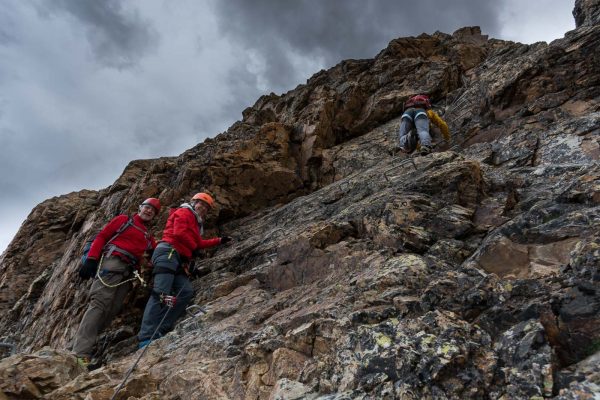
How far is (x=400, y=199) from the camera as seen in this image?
8203mm

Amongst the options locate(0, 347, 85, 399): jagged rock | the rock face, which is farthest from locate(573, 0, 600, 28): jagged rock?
locate(0, 347, 85, 399): jagged rock

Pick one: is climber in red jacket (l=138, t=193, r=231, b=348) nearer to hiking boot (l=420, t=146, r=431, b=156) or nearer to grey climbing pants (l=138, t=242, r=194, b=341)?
grey climbing pants (l=138, t=242, r=194, b=341)

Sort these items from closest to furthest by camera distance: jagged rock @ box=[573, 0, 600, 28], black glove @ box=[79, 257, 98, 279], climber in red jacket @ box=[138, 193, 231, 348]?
1. climber in red jacket @ box=[138, 193, 231, 348]
2. black glove @ box=[79, 257, 98, 279]
3. jagged rock @ box=[573, 0, 600, 28]

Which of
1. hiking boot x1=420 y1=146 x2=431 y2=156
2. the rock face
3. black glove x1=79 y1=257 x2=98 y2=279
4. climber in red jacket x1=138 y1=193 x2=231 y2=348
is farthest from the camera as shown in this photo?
hiking boot x1=420 y1=146 x2=431 y2=156

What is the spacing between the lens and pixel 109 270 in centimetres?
980

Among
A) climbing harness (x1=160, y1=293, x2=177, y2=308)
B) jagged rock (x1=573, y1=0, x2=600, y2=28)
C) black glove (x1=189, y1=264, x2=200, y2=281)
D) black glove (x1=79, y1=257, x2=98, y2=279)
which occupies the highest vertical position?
jagged rock (x1=573, y1=0, x2=600, y2=28)

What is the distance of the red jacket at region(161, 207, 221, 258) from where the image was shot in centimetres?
977

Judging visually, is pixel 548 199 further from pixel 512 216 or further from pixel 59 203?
pixel 59 203

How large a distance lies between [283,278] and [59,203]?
14.9 metres

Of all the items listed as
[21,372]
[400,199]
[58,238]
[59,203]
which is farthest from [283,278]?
[59,203]

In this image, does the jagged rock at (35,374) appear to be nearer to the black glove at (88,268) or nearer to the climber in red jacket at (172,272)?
the climber in red jacket at (172,272)

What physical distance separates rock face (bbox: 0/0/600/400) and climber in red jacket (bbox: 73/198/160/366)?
0.45 meters

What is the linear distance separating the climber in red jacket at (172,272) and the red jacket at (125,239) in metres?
0.90

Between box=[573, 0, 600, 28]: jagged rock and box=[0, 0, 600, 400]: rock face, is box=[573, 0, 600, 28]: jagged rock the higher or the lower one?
the higher one
